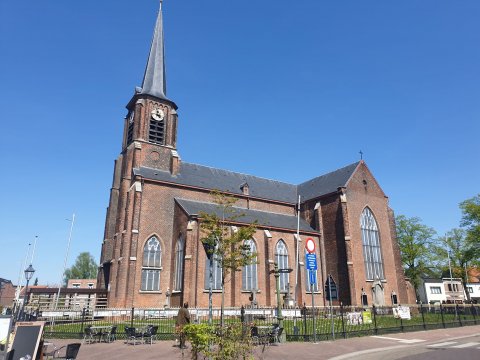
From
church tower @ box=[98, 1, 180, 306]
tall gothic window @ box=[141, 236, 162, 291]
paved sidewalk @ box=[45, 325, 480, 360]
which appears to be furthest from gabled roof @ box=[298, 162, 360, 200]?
paved sidewalk @ box=[45, 325, 480, 360]

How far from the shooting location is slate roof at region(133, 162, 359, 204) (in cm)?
3419

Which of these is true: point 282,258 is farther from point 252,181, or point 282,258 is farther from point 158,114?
point 158,114

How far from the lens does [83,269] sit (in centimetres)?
8294

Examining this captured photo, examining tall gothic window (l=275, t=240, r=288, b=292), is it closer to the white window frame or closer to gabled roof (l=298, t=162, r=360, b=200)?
the white window frame

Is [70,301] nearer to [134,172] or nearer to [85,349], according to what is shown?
[134,172]

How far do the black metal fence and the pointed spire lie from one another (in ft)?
71.2

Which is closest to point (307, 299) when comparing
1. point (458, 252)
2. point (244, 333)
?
point (244, 333)

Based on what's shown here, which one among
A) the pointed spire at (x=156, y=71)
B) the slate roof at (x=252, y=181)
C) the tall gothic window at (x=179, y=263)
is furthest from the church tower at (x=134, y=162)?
the tall gothic window at (x=179, y=263)

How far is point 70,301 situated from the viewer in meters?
27.7

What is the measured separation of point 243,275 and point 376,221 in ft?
54.5

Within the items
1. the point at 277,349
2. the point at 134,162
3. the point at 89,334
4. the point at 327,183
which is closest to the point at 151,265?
the point at 134,162

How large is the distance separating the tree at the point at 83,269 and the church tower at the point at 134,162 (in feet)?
183

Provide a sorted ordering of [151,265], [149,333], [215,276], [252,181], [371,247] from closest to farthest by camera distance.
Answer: [149,333], [215,276], [151,265], [371,247], [252,181]

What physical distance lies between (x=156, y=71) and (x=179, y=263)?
21.4 meters
